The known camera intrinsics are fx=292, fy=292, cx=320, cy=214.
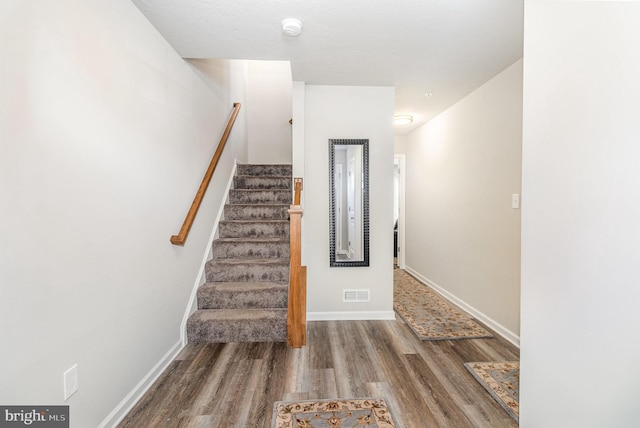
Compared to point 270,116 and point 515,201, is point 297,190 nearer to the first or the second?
point 515,201

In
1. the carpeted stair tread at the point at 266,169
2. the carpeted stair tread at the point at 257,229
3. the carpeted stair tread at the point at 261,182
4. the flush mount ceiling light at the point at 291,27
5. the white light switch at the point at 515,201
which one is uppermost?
the flush mount ceiling light at the point at 291,27

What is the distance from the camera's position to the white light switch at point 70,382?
1.28 m

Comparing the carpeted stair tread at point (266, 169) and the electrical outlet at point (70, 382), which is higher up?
the carpeted stair tread at point (266, 169)

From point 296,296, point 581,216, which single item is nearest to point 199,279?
point 296,296

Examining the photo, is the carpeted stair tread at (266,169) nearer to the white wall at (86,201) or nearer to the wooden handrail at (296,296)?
the wooden handrail at (296,296)

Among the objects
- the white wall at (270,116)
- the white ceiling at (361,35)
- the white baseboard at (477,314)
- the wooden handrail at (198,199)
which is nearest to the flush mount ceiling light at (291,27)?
the white ceiling at (361,35)

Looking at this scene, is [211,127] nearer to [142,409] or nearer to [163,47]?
[163,47]

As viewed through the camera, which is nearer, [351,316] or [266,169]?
[351,316]

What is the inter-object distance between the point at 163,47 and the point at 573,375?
3000mm

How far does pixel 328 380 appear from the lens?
197 centimetres

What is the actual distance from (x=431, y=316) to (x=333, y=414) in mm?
1811

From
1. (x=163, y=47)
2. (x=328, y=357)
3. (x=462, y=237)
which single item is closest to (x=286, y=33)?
(x=163, y=47)

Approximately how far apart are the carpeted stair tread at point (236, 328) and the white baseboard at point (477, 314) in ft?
6.38

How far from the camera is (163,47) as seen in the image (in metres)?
2.11
